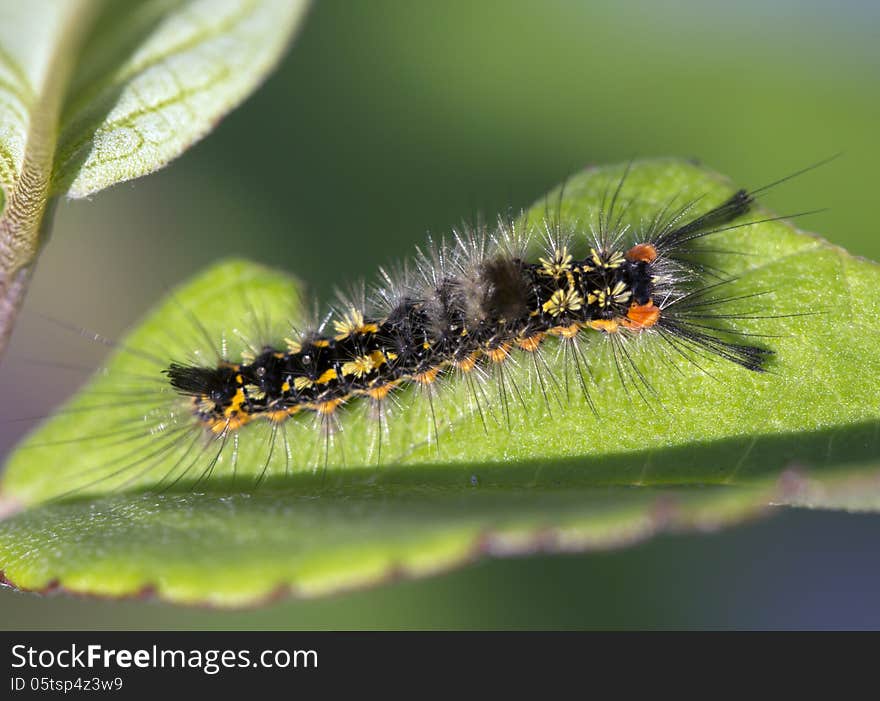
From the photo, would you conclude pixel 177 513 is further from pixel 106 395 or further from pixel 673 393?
pixel 673 393

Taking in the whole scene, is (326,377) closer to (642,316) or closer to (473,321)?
(473,321)

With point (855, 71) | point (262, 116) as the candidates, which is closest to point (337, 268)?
point (262, 116)

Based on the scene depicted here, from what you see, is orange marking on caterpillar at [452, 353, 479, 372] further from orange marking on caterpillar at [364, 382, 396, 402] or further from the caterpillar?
orange marking on caterpillar at [364, 382, 396, 402]

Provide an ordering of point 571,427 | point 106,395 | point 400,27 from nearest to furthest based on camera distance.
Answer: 1. point 571,427
2. point 106,395
3. point 400,27

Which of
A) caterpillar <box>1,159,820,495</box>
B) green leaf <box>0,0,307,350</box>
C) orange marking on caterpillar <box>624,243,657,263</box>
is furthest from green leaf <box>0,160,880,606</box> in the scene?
green leaf <box>0,0,307,350</box>

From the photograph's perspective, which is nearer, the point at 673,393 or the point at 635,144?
the point at 673,393

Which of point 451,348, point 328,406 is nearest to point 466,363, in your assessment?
point 451,348

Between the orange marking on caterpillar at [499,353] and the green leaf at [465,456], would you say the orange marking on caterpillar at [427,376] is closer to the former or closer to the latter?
the green leaf at [465,456]
